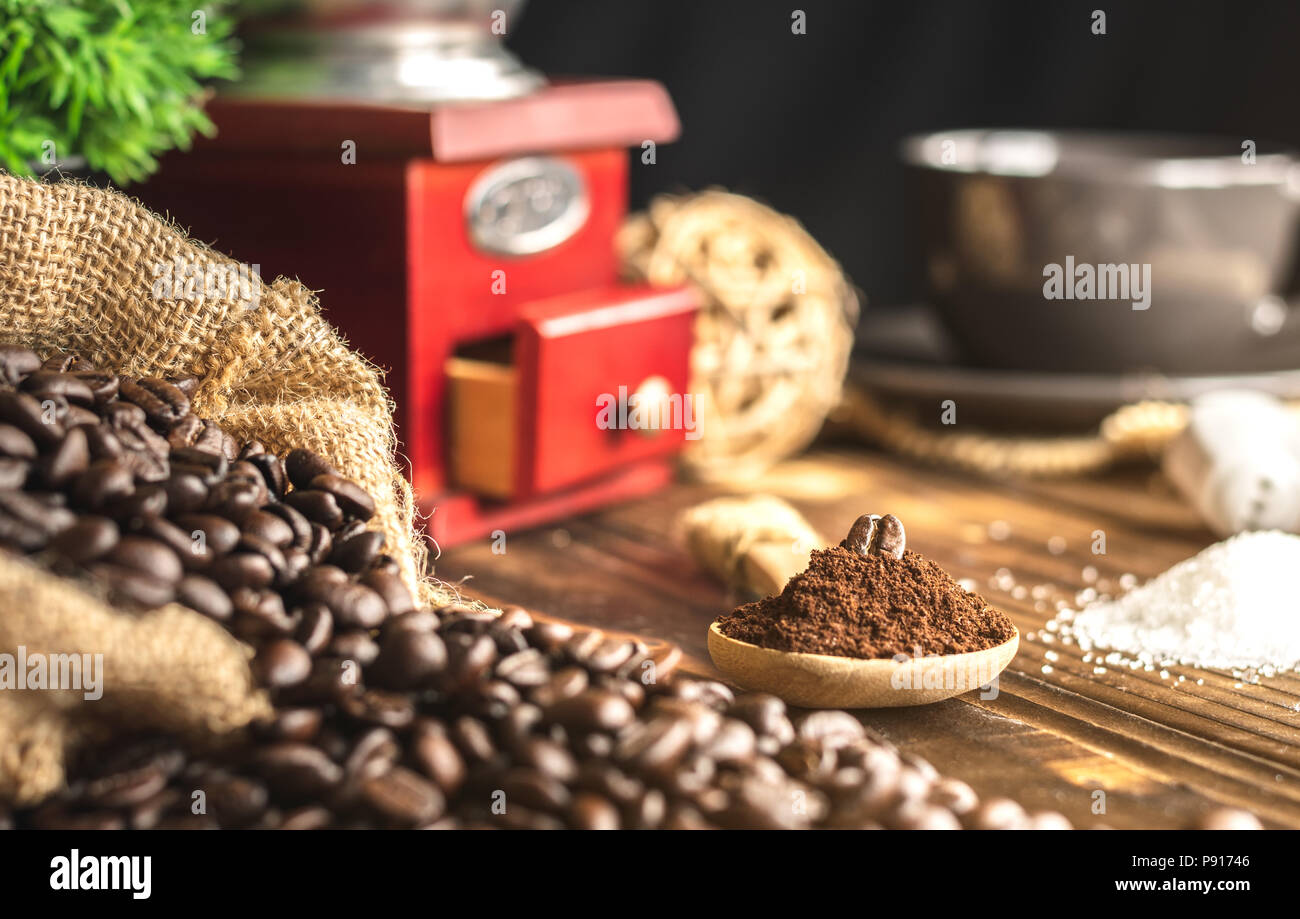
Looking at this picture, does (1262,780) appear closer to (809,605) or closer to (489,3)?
(809,605)

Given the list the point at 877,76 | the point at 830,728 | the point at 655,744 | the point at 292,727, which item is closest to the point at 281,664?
the point at 292,727

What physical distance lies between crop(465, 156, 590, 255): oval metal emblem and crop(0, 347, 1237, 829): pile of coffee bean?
20.7 inches

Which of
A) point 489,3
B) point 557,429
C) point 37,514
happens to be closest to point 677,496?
point 557,429

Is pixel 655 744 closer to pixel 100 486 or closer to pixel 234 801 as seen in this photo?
pixel 234 801

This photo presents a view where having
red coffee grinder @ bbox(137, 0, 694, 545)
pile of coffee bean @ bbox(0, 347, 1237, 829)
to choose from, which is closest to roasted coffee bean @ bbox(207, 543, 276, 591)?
pile of coffee bean @ bbox(0, 347, 1237, 829)

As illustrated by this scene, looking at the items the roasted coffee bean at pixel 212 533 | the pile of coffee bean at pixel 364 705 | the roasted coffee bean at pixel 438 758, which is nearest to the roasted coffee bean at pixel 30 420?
the pile of coffee bean at pixel 364 705

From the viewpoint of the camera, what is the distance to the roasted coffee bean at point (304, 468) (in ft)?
3.63

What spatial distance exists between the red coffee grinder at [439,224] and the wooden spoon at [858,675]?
0.48 m

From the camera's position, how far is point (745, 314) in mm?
1774

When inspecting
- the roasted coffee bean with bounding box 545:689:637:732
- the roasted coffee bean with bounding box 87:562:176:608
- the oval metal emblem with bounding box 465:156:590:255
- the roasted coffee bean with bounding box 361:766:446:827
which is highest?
the oval metal emblem with bounding box 465:156:590:255

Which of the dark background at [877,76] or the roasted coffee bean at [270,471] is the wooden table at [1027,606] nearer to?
the roasted coffee bean at [270,471]

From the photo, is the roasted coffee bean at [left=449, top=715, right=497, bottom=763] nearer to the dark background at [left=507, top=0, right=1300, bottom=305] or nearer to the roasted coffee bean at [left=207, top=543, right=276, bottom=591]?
the roasted coffee bean at [left=207, top=543, right=276, bottom=591]

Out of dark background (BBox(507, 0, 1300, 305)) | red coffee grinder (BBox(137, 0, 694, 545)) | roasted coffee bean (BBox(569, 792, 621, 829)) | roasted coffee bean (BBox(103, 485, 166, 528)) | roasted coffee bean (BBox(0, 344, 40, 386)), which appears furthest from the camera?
dark background (BBox(507, 0, 1300, 305))

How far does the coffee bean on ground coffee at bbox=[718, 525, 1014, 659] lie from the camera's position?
1.08 meters
